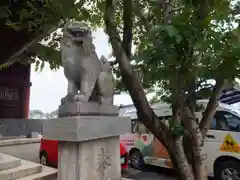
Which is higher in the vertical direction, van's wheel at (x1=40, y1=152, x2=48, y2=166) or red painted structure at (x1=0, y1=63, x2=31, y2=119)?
red painted structure at (x1=0, y1=63, x2=31, y2=119)

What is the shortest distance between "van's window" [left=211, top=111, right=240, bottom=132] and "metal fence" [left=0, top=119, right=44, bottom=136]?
26.8 feet

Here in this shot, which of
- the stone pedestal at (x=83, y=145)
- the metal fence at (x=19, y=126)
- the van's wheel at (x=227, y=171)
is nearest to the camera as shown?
the stone pedestal at (x=83, y=145)

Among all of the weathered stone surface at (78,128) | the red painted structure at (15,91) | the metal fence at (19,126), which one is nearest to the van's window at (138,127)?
the weathered stone surface at (78,128)

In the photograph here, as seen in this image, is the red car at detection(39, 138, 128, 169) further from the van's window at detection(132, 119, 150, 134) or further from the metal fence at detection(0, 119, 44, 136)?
the metal fence at detection(0, 119, 44, 136)

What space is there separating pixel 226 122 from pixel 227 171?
3.99ft

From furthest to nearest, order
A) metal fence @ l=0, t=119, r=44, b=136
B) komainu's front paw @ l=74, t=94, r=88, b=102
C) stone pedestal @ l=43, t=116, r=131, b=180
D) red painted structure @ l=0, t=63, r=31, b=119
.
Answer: red painted structure @ l=0, t=63, r=31, b=119
metal fence @ l=0, t=119, r=44, b=136
komainu's front paw @ l=74, t=94, r=88, b=102
stone pedestal @ l=43, t=116, r=131, b=180

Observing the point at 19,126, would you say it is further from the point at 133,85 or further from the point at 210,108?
the point at 210,108

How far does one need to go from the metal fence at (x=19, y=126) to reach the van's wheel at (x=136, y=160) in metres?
5.20

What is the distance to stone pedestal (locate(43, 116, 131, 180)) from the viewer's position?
2.29 m

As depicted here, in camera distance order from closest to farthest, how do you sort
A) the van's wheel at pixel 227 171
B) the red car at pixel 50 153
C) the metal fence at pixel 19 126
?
1. the van's wheel at pixel 227 171
2. the red car at pixel 50 153
3. the metal fence at pixel 19 126

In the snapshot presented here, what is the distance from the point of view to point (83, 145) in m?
2.43

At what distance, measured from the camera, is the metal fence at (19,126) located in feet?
34.8

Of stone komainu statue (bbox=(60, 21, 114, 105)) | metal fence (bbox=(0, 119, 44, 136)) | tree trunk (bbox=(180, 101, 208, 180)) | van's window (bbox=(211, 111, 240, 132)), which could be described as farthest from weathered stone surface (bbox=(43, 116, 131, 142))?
metal fence (bbox=(0, 119, 44, 136))

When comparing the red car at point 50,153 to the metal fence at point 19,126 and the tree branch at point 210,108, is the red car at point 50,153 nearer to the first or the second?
the tree branch at point 210,108
